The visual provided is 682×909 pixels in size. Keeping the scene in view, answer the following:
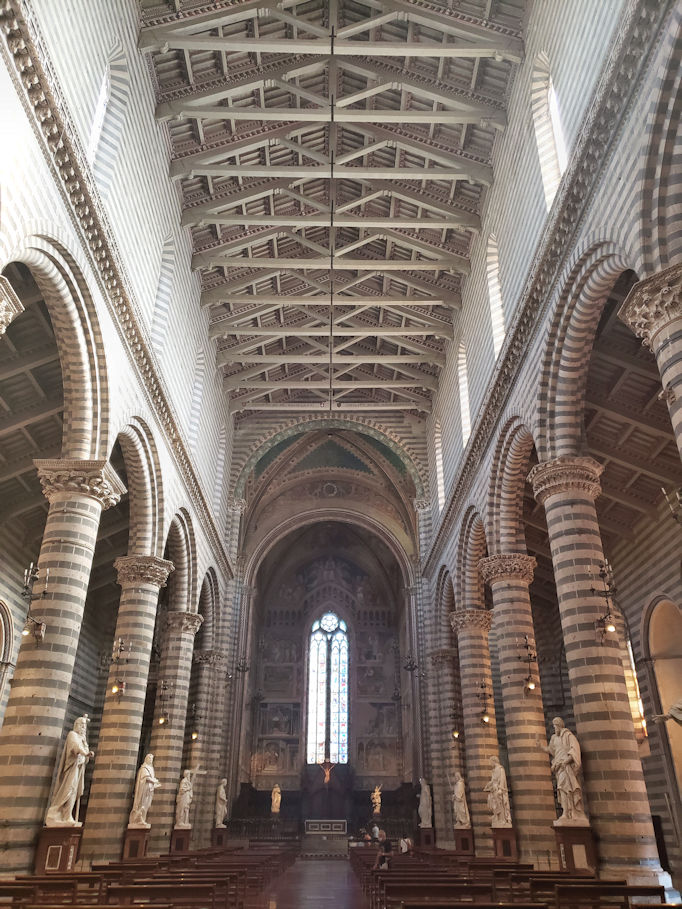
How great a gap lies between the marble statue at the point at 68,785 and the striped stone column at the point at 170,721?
6862 millimetres

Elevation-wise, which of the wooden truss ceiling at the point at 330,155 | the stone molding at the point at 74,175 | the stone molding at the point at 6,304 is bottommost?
the stone molding at the point at 6,304

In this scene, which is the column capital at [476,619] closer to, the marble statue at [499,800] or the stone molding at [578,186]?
the marble statue at [499,800]

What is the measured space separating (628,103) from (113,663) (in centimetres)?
1530

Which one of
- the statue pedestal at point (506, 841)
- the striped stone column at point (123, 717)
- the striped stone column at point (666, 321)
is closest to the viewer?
the striped stone column at point (666, 321)

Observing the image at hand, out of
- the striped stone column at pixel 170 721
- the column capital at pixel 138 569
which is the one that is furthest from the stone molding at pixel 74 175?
the striped stone column at pixel 170 721

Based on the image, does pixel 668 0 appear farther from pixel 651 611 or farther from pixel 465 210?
pixel 651 611

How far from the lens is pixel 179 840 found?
21.6 meters

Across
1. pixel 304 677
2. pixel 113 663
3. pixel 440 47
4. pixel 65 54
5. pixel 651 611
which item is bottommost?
pixel 113 663

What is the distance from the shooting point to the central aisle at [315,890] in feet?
43.5

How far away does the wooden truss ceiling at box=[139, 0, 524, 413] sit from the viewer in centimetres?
1661

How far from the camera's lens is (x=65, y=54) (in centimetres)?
1240

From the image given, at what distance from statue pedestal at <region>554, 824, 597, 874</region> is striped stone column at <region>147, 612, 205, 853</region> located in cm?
1135

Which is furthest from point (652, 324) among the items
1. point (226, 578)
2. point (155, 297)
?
point (226, 578)

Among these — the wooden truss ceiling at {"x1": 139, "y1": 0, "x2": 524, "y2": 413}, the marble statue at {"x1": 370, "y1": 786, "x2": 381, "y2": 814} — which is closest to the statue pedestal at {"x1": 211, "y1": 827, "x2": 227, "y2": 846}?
the marble statue at {"x1": 370, "y1": 786, "x2": 381, "y2": 814}
